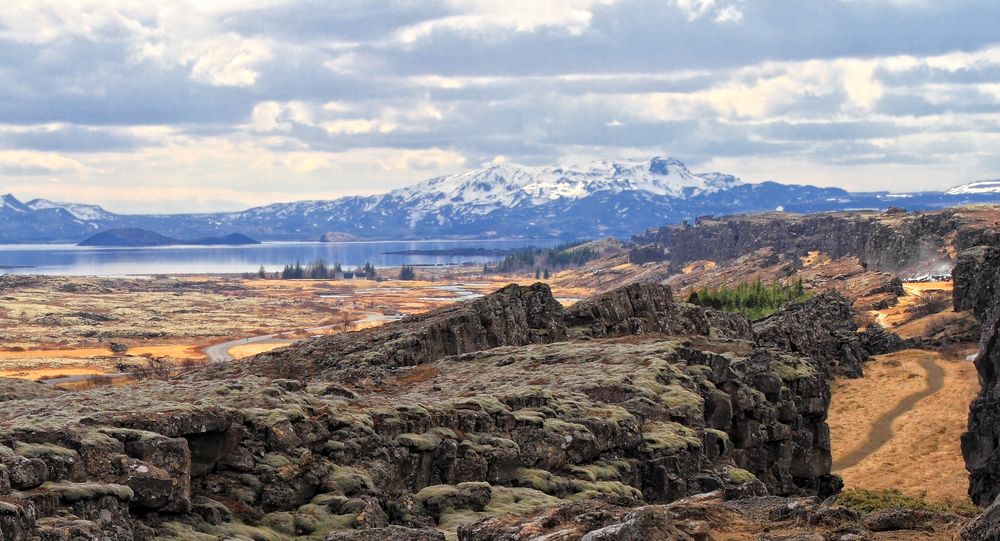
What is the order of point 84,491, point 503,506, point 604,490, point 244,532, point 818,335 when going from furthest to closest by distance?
1. point 818,335
2. point 604,490
3. point 503,506
4. point 244,532
5. point 84,491

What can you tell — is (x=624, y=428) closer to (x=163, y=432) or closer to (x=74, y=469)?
(x=163, y=432)

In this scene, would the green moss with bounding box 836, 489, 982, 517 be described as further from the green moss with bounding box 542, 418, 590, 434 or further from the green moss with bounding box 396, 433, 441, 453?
the green moss with bounding box 396, 433, 441, 453

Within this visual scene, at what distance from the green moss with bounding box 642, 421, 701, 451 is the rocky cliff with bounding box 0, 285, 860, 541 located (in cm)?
9

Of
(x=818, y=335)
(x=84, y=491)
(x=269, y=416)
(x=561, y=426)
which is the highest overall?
(x=269, y=416)

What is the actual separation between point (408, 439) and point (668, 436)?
1213cm

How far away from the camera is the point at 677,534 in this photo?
78.1 ft

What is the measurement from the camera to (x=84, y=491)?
27.8m

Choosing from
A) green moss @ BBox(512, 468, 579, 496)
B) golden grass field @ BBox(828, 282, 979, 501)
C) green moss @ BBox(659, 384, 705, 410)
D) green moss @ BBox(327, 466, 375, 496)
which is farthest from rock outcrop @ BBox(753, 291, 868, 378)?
green moss @ BBox(327, 466, 375, 496)

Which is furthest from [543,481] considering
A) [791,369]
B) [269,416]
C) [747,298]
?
[747,298]

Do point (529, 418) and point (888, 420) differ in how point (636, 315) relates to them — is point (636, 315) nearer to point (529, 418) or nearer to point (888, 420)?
point (888, 420)

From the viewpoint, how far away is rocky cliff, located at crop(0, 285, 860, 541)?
29516 mm

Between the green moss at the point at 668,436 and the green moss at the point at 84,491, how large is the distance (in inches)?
871

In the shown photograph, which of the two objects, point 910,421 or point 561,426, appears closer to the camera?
point 561,426

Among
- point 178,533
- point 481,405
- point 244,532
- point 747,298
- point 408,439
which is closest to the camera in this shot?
point 178,533
